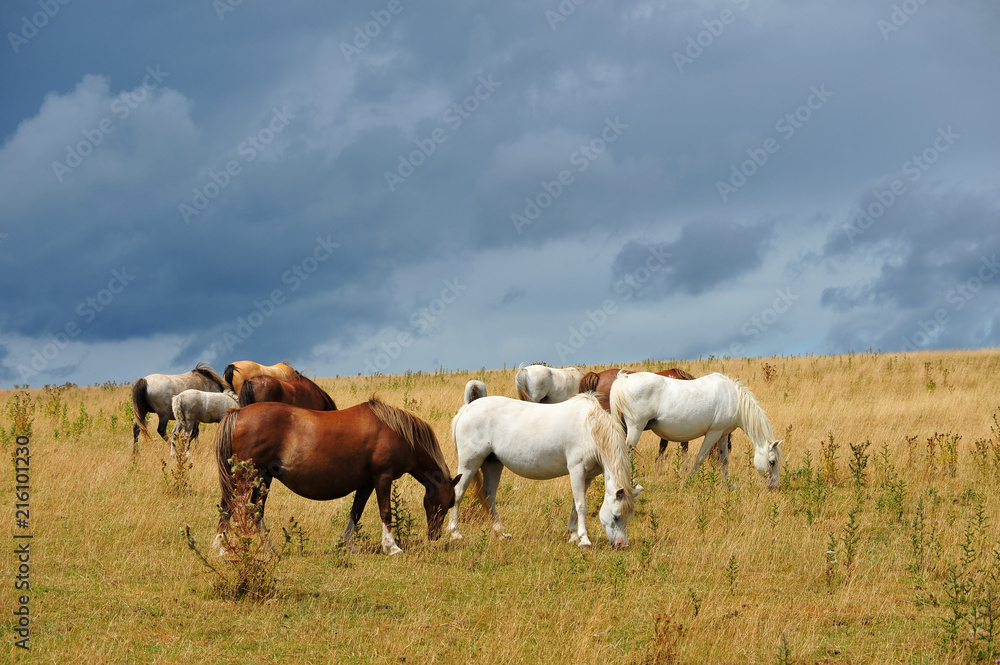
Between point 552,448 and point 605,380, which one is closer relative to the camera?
point 552,448

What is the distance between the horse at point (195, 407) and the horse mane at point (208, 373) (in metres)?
2.11

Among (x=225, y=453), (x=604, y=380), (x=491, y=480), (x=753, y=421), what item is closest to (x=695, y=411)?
(x=753, y=421)

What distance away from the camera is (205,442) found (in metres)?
18.0

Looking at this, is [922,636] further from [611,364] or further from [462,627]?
[611,364]

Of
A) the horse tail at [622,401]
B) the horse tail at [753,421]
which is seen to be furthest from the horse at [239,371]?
the horse tail at [753,421]

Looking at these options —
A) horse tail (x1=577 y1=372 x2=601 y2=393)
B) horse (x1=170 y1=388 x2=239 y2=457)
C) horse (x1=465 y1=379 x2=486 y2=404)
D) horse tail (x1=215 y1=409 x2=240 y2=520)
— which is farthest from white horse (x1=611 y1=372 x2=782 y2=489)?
horse (x1=170 y1=388 x2=239 y2=457)

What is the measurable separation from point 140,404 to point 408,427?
10802 mm

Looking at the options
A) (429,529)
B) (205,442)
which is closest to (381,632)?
(429,529)

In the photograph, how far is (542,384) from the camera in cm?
1628

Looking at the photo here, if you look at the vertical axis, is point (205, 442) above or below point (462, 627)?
above

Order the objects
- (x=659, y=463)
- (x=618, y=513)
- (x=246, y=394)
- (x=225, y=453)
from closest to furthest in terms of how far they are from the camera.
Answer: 1. (x=225, y=453)
2. (x=618, y=513)
3. (x=246, y=394)
4. (x=659, y=463)

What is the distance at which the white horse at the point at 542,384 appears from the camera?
16.2 metres

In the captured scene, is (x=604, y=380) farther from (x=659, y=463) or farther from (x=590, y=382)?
(x=659, y=463)

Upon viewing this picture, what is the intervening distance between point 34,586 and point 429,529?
4031 millimetres
